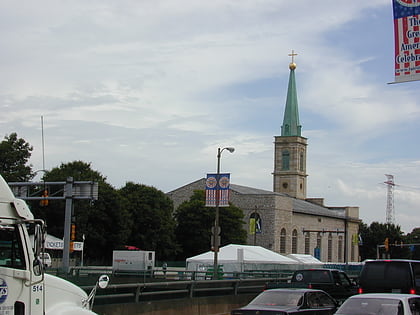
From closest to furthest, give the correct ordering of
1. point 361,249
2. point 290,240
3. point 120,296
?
point 120,296, point 290,240, point 361,249

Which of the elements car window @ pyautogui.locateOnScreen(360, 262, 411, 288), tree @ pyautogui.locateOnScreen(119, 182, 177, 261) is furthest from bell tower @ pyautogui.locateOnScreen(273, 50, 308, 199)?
car window @ pyautogui.locateOnScreen(360, 262, 411, 288)

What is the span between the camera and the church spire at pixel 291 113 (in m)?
146

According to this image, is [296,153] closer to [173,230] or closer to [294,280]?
[173,230]

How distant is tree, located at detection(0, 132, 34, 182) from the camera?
7219 cm

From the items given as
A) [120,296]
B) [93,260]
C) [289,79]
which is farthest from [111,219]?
[289,79]

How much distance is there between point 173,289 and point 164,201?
67.2 m

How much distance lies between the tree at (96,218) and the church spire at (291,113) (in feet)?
240

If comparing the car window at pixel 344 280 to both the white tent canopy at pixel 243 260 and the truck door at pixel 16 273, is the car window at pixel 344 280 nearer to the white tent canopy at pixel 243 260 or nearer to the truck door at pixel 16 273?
the truck door at pixel 16 273

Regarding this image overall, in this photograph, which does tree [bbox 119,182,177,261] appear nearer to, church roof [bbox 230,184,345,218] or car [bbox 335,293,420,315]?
church roof [bbox 230,184,345,218]

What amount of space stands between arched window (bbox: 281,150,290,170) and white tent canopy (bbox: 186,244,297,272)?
327 ft

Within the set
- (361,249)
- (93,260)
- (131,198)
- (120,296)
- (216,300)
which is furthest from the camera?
(361,249)

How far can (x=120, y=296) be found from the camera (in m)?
18.7

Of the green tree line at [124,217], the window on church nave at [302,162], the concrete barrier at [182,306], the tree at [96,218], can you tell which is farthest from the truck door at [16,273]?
the window on church nave at [302,162]

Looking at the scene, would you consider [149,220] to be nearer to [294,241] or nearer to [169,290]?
[294,241]
